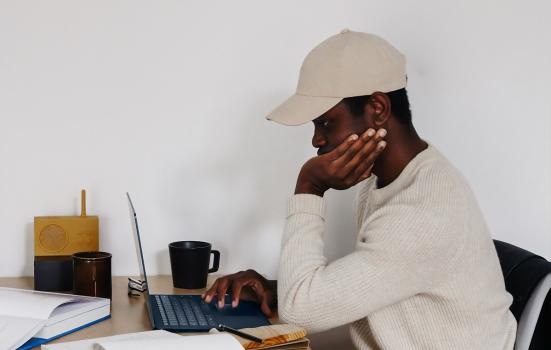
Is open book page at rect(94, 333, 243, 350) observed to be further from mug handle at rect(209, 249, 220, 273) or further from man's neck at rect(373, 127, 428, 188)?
mug handle at rect(209, 249, 220, 273)

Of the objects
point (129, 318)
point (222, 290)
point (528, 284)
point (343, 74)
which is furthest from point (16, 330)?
point (528, 284)

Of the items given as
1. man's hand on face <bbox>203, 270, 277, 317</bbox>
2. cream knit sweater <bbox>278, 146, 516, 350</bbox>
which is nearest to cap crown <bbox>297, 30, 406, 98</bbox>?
cream knit sweater <bbox>278, 146, 516, 350</bbox>

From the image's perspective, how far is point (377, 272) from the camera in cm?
111

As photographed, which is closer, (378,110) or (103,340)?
(103,340)

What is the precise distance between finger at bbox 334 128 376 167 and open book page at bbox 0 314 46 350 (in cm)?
56

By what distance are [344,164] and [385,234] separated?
0.55ft

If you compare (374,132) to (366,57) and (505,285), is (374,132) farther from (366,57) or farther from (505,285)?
(505,285)

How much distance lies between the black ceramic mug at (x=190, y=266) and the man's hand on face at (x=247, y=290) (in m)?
0.12

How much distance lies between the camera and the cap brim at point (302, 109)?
119cm

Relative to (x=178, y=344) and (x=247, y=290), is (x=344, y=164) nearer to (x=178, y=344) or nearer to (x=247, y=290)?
(x=247, y=290)

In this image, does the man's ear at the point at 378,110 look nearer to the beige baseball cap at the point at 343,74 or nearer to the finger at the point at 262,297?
the beige baseball cap at the point at 343,74

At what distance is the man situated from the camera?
3.67 ft

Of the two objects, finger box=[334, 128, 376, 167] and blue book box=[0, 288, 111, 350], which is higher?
finger box=[334, 128, 376, 167]


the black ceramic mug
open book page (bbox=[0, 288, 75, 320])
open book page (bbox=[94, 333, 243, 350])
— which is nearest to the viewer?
open book page (bbox=[94, 333, 243, 350])
